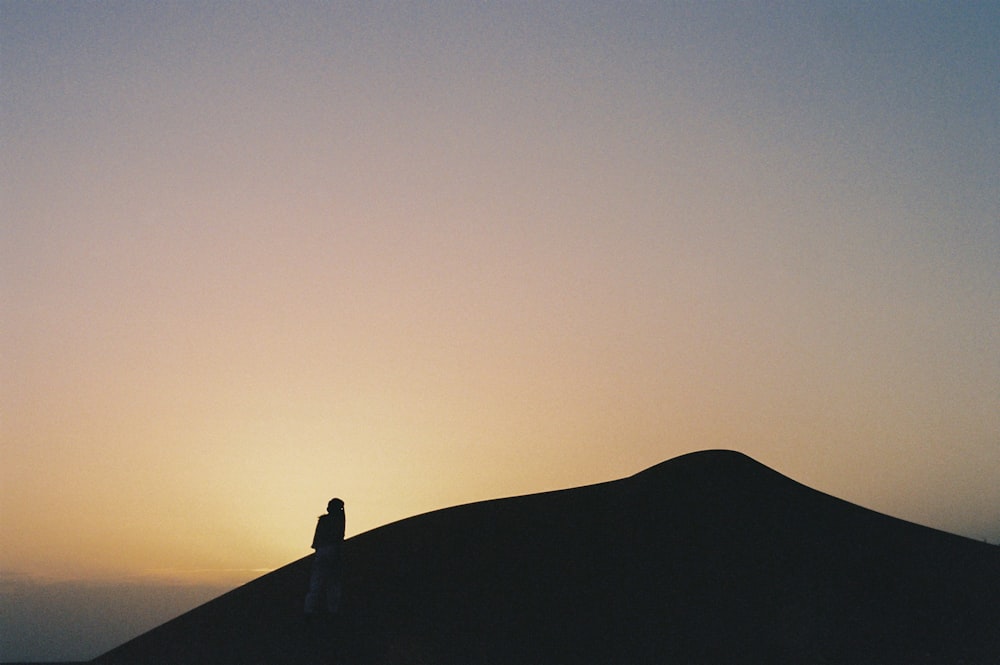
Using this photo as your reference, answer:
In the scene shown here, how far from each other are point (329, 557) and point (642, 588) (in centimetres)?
694

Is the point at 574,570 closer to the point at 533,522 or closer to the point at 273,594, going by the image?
the point at 533,522

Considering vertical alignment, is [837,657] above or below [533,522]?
below

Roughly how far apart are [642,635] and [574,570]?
9.58 feet

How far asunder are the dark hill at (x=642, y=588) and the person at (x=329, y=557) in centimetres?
79

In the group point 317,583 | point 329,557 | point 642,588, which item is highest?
point 329,557

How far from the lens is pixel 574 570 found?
21.1 meters

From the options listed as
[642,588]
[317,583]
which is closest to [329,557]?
[317,583]

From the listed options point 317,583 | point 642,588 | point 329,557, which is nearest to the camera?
point 329,557

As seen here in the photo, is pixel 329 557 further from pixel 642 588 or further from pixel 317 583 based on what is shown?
pixel 642 588

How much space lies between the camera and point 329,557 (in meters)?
17.2

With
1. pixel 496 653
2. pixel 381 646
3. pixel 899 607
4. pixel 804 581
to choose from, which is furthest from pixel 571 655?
pixel 899 607

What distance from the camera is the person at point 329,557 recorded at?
1723cm

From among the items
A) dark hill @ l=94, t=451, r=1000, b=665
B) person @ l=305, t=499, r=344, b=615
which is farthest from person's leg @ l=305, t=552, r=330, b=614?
dark hill @ l=94, t=451, r=1000, b=665

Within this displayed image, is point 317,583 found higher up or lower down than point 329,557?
lower down
